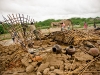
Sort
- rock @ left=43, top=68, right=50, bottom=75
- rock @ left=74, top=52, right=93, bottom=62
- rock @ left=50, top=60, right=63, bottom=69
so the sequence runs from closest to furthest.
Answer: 1. rock @ left=43, top=68, right=50, bottom=75
2. rock @ left=50, top=60, right=63, bottom=69
3. rock @ left=74, top=52, right=93, bottom=62

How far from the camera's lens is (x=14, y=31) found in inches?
275

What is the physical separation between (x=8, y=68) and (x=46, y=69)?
224 cm

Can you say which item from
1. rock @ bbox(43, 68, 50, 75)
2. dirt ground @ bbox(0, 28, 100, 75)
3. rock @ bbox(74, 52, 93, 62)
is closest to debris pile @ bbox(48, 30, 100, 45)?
dirt ground @ bbox(0, 28, 100, 75)

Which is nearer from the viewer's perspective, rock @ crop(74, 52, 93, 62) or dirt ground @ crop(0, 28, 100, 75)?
dirt ground @ crop(0, 28, 100, 75)

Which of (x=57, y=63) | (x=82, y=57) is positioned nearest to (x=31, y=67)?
(x=57, y=63)

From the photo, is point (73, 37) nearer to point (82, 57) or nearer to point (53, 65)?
point (82, 57)

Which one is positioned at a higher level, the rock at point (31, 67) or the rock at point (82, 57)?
the rock at point (82, 57)

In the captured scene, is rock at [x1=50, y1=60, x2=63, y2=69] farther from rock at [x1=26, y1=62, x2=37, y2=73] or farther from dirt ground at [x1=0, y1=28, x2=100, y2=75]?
rock at [x1=26, y1=62, x2=37, y2=73]

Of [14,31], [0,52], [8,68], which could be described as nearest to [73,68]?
[8,68]

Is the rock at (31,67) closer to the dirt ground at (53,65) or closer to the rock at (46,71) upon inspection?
the dirt ground at (53,65)

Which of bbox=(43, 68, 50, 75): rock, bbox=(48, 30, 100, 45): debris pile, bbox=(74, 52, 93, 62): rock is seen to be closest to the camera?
bbox=(43, 68, 50, 75): rock

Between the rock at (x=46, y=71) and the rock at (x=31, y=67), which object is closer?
the rock at (x=46, y=71)

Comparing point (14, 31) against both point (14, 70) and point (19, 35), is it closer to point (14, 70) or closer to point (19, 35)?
point (19, 35)

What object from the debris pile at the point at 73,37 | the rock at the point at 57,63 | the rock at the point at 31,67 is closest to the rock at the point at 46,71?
the rock at the point at 57,63
